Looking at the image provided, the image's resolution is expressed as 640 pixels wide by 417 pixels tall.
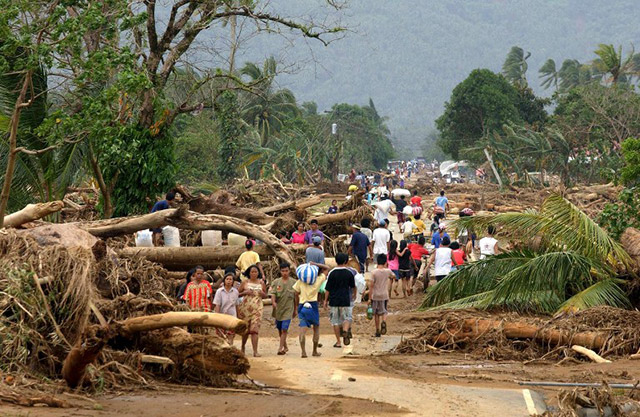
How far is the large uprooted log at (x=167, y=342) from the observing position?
381 inches

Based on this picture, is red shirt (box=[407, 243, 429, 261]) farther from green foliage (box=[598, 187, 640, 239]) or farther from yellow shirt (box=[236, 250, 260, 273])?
yellow shirt (box=[236, 250, 260, 273])

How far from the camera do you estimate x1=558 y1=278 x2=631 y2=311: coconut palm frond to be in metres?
14.8

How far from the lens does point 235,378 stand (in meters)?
11.0

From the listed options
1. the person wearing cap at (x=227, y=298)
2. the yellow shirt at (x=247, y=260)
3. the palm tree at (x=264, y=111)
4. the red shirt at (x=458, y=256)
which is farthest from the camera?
the palm tree at (x=264, y=111)

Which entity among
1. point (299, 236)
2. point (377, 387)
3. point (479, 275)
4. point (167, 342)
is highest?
point (299, 236)

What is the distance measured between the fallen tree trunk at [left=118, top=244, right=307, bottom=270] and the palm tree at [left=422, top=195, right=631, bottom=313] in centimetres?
369

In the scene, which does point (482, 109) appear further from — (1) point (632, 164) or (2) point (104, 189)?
(1) point (632, 164)

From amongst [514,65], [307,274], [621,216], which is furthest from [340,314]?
[514,65]

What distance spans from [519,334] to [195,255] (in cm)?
655

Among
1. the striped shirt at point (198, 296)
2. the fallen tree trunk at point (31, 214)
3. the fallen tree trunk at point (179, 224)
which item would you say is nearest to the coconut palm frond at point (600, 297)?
the fallen tree trunk at point (179, 224)

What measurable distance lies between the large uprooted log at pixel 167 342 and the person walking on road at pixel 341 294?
A: 342 centimetres

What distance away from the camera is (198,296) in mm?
13352

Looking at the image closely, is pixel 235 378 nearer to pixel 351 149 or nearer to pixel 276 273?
pixel 276 273

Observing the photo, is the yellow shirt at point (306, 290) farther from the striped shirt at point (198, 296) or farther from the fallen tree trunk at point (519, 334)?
the fallen tree trunk at point (519, 334)
